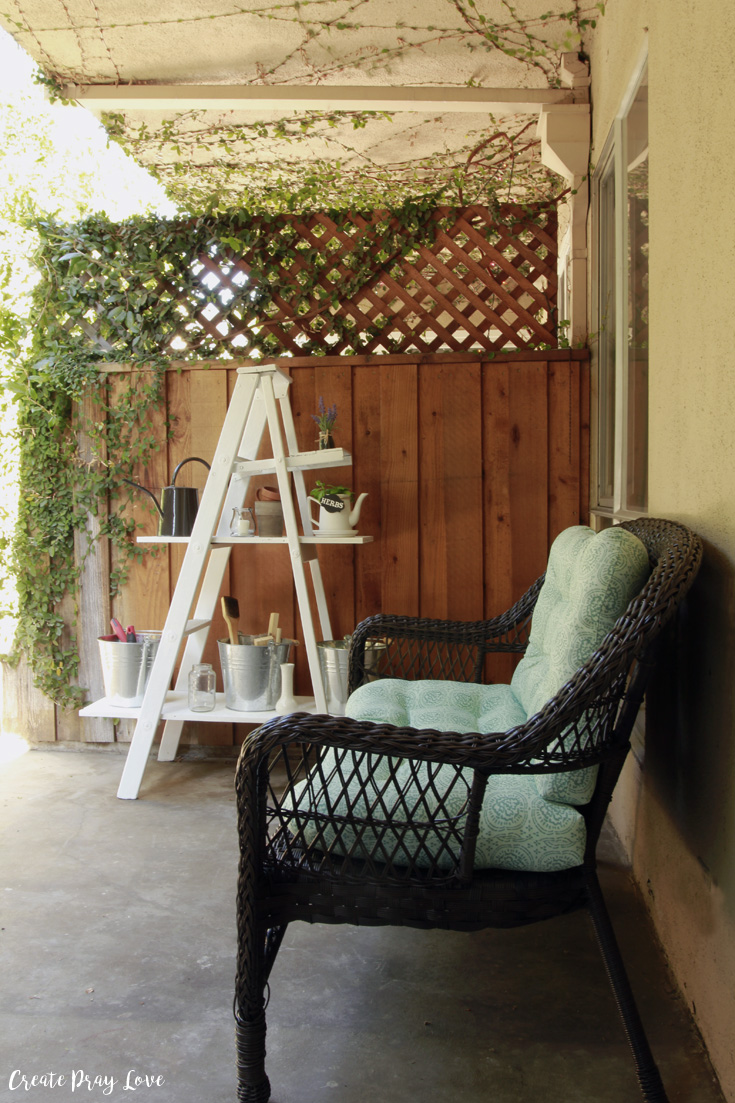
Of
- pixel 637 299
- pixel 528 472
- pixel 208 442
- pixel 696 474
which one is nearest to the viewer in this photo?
pixel 696 474

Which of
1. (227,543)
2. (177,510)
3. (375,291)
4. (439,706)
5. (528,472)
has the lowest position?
(439,706)

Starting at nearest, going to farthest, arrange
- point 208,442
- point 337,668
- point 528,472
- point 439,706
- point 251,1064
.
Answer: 1. point 251,1064
2. point 439,706
3. point 337,668
4. point 528,472
5. point 208,442

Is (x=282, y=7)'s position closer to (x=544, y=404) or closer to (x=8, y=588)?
(x=544, y=404)

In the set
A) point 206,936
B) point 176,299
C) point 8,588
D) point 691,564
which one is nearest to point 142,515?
point 8,588

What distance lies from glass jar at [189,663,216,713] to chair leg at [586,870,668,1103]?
1723mm

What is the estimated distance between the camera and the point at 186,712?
2.78 metres

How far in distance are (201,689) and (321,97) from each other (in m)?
2.13

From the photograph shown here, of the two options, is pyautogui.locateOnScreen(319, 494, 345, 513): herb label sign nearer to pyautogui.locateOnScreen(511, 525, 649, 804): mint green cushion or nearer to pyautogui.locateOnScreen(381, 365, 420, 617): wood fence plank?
pyautogui.locateOnScreen(381, 365, 420, 617): wood fence plank

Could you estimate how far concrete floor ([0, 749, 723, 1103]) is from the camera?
1318 millimetres

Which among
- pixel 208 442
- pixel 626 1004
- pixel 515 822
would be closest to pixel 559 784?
pixel 515 822

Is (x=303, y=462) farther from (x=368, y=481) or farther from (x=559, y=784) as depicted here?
(x=559, y=784)

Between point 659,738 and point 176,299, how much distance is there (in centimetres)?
237

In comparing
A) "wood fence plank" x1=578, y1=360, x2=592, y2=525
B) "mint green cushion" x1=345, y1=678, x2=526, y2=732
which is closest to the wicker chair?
"mint green cushion" x1=345, y1=678, x2=526, y2=732

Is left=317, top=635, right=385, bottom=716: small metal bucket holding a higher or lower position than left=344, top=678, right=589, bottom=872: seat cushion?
lower
